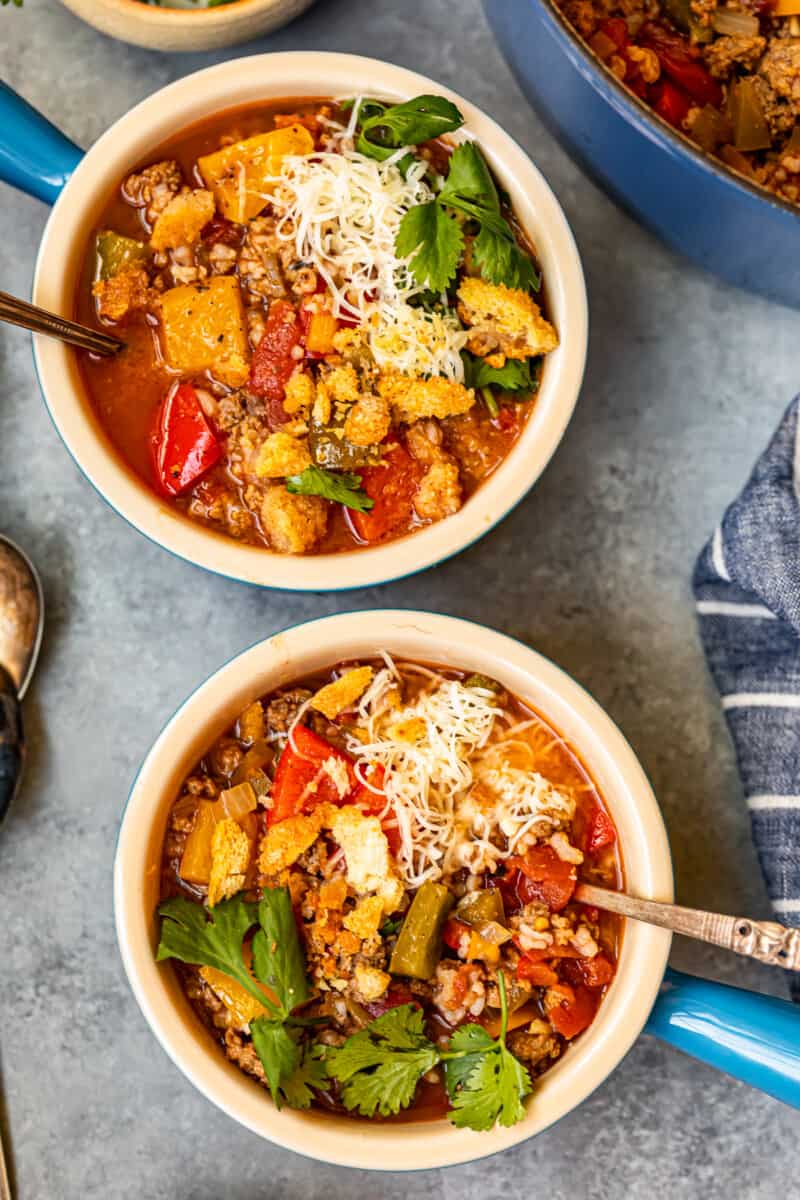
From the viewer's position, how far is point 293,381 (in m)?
2.44

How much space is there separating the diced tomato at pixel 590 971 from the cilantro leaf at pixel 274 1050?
56 centimetres

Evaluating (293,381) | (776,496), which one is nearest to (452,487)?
(293,381)

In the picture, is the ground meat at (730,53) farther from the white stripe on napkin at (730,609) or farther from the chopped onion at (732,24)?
the white stripe on napkin at (730,609)

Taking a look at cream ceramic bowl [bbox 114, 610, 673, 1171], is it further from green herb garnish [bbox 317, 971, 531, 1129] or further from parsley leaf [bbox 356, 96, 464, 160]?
parsley leaf [bbox 356, 96, 464, 160]

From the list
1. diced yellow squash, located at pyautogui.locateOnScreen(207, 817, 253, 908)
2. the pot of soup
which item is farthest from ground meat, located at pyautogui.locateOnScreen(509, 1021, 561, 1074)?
diced yellow squash, located at pyautogui.locateOnScreen(207, 817, 253, 908)

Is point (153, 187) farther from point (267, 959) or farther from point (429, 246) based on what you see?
point (267, 959)

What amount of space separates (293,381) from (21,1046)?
1588 mm

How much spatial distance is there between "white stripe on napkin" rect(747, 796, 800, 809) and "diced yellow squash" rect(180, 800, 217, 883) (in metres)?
1.18

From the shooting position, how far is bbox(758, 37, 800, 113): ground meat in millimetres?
2615

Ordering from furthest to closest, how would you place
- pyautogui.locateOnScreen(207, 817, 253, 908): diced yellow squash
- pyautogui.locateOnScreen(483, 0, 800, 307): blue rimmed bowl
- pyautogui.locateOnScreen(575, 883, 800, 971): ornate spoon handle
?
pyautogui.locateOnScreen(207, 817, 253, 908): diced yellow squash, pyautogui.locateOnScreen(483, 0, 800, 307): blue rimmed bowl, pyautogui.locateOnScreen(575, 883, 800, 971): ornate spoon handle

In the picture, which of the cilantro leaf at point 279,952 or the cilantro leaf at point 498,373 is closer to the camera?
the cilantro leaf at point 279,952

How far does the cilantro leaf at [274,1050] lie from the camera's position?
7.54 feet

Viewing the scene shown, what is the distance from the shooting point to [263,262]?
2484mm

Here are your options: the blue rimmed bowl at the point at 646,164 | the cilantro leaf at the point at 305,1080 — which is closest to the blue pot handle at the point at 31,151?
the blue rimmed bowl at the point at 646,164
